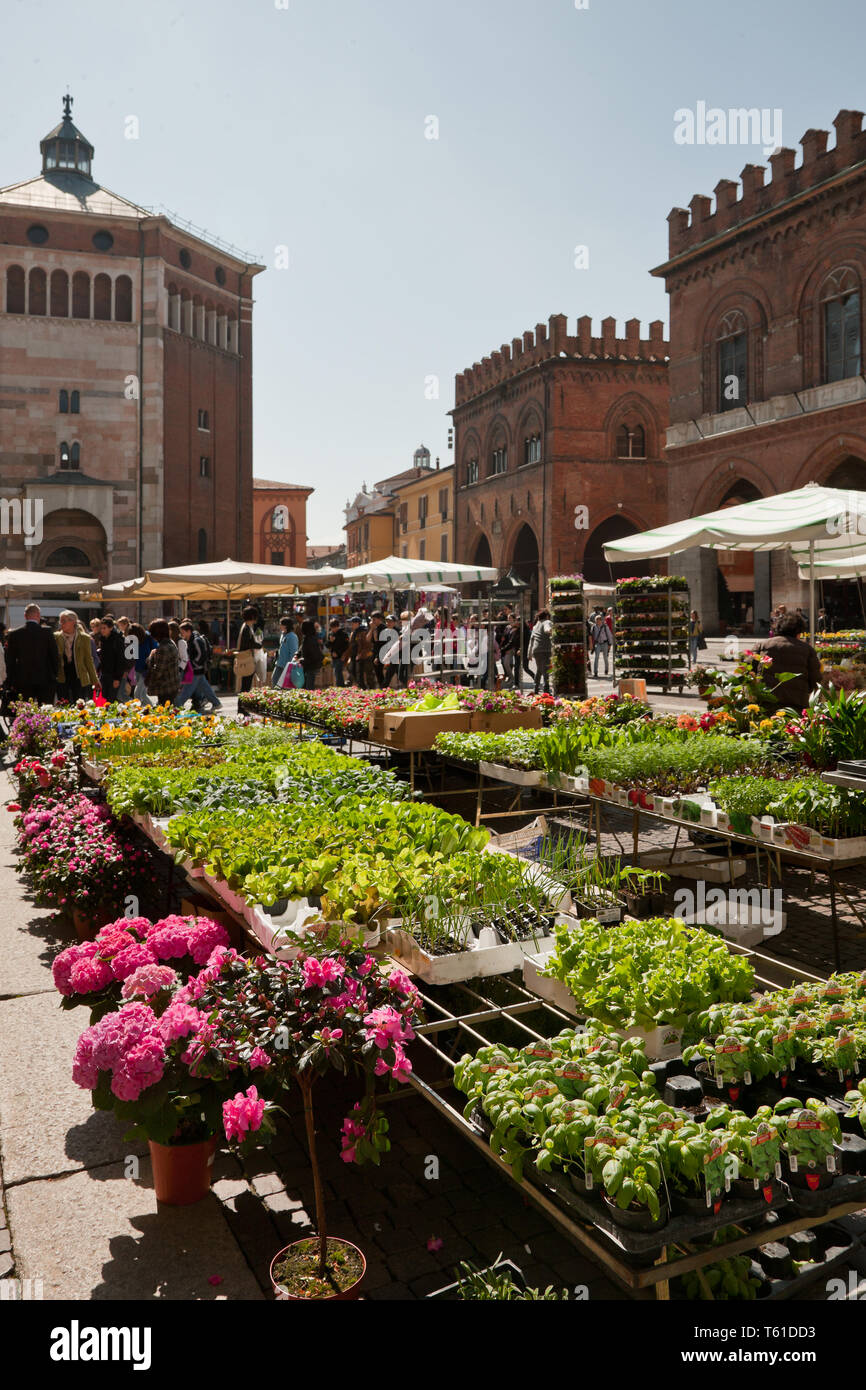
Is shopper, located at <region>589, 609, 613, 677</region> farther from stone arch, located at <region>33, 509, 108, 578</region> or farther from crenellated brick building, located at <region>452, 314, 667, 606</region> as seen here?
stone arch, located at <region>33, 509, 108, 578</region>

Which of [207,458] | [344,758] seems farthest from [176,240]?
[344,758]

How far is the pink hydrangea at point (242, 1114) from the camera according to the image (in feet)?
9.49

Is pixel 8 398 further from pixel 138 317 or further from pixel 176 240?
pixel 176 240

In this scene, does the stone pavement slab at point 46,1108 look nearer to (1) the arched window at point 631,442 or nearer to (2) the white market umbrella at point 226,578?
(2) the white market umbrella at point 226,578

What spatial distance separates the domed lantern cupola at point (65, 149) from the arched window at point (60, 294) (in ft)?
23.1

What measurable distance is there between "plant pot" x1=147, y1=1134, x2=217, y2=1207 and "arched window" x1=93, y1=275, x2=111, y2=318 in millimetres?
39379

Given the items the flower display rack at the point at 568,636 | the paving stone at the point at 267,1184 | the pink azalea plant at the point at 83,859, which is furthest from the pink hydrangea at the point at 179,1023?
the flower display rack at the point at 568,636

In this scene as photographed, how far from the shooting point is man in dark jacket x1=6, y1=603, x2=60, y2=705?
13570 millimetres

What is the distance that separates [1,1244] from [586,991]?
2.08 meters

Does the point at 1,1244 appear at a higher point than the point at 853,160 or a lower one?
lower

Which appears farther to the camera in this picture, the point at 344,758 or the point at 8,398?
the point at 8,398

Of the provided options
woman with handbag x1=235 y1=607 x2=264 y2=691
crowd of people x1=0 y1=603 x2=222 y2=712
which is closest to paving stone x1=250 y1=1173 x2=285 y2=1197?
crowd of people x1=0 y1=603 x2=222 y2=712
